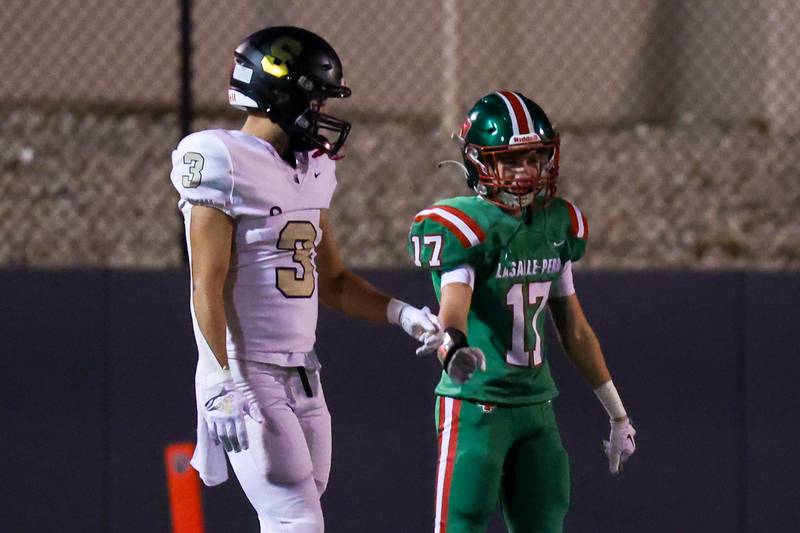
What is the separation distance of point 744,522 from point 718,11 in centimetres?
327

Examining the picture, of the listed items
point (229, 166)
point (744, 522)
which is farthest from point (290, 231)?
point (744, 522)

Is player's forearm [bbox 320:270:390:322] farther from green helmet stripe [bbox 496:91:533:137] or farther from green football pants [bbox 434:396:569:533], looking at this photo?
green helmet stripe [bbox 496:91:533:137]

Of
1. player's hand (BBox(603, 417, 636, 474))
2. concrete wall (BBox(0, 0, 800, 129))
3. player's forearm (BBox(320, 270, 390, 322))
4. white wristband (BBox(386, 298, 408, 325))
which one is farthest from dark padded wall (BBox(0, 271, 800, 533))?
concrete wall (BBox(0, 0, 800, 129))

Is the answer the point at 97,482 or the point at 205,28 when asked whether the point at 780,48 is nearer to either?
the point at 205,28

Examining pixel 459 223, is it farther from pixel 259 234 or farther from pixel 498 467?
pixel 498 467

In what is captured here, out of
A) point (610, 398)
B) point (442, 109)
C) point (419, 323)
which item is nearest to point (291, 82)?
point (419, 323)

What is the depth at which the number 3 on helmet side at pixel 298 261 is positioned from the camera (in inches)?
139

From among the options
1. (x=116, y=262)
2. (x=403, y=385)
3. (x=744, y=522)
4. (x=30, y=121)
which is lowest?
(x=744, y=522)

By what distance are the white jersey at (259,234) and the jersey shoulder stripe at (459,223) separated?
322 millimetres

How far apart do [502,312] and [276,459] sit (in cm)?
73

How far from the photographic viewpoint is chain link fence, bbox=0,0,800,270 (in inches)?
263

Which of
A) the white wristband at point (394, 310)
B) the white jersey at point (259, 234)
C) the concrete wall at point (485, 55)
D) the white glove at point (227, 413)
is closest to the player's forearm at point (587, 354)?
the white wristband at point (394, 310)

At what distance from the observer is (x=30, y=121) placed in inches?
281

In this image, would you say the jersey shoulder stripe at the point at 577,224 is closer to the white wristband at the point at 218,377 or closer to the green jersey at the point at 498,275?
the green jersey at the point at 498,275
